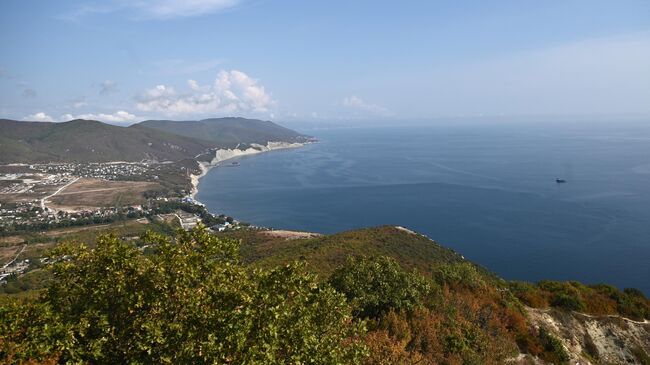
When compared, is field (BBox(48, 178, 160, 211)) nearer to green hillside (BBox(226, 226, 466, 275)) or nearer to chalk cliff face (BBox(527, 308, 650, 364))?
green hillside (BBox(226, 226, 466, 275))

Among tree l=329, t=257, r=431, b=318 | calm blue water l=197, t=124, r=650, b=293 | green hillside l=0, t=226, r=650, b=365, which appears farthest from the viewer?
calm blue water l=197, t=124, r=650, b=293

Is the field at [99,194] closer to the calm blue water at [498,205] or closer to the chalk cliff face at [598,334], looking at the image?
the calm blue water at [498,205]

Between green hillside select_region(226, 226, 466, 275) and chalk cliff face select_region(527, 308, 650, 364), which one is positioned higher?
chalk cliff face select_region(527, 308, 650, 364)

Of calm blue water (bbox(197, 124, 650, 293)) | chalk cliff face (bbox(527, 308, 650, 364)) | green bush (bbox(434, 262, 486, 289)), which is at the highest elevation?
green bush (bbox(434, 262, 486, 289))

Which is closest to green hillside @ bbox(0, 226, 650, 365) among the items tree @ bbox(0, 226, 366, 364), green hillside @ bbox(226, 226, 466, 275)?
tree @ bbox(0, 226, 366, 364)

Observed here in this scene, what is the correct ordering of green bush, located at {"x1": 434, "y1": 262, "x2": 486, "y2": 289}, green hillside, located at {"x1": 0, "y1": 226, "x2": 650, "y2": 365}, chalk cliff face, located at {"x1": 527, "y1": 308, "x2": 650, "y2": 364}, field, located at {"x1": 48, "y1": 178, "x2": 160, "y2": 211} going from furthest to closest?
field, located at {"x1": 48, "y1": 178, "x2": 160, "y2": 211}
green bush, located at {"x1": 434, "y1": 262, "x2": 486, "y2": 289}
chalk cliff face, located at {"x1": 527, "y1": 308, "x2": 650, "y2": 364}
green hillside, located at {"x1": 0, "y1": 226, "x2": 650, "y2": 365}

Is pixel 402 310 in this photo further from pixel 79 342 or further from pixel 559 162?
pixel 559 162
